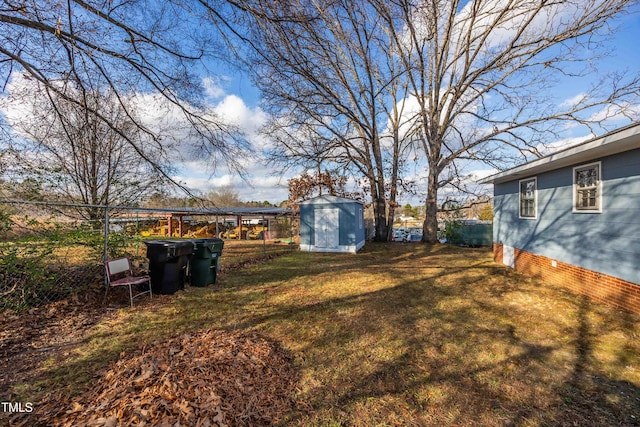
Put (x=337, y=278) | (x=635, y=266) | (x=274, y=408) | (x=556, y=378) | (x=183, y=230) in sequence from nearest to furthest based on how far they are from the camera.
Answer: (x=274, y=408)
(x=556, y=378)
(x=635, y=266)
(x=337, y=278)
(x=183, y=230)

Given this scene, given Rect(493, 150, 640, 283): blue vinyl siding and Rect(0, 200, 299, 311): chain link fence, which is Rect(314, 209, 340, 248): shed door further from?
Rect(0, 200, 299, 311): chain link fence

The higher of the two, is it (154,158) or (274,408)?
(154,158)

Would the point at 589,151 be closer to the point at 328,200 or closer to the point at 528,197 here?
the point at 528,197

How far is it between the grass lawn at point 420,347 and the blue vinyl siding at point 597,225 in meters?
0.82

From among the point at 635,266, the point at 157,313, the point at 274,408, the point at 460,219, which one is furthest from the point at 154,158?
the point at 460,219

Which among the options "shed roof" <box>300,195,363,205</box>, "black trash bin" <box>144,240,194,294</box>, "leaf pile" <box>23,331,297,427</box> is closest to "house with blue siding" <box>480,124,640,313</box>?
"leaf pile" <box>23,331,297,427</box>

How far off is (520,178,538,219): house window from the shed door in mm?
6838

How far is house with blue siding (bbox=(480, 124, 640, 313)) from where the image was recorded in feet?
14.1

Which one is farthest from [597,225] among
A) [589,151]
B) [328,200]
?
[328,200]

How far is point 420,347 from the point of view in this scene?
3.33 meters

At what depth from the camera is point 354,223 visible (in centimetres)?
1201

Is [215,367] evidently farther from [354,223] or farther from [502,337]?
[354,223]

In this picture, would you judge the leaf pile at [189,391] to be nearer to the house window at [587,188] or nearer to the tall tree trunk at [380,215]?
the house window at [587,188]

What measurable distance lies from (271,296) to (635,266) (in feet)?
21.0
